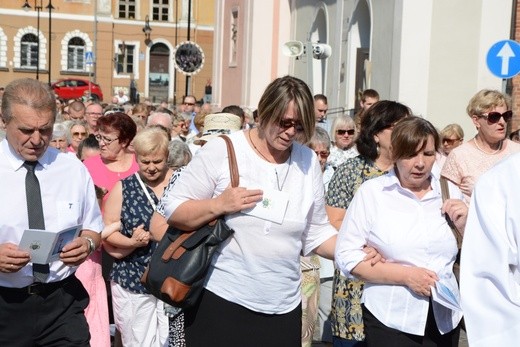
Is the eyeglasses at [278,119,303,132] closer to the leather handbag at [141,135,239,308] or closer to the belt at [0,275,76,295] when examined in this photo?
the leather handbag at [141,135,239,308]

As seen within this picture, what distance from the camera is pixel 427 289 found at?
15.9 feet

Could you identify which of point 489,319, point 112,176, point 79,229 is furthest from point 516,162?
point 112,176

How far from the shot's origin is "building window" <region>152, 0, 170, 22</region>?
72.2 metres

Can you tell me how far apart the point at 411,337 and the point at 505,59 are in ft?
34.7

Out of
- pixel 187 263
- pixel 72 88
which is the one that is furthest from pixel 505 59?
pixel 72 88

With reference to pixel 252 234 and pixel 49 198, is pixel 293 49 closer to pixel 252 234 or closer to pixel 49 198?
pixel 49 198

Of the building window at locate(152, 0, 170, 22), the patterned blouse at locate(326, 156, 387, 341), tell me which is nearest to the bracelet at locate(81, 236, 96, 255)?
the patterned blouse at locate(326, 156, 387, 341)

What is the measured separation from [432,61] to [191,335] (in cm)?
1510

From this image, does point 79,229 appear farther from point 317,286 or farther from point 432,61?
point 432,61

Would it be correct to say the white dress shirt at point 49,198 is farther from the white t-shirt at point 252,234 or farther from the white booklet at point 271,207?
the white booklet at point 271,207

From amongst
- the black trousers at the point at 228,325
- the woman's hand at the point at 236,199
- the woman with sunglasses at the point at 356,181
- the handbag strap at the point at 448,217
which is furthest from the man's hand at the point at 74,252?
the handbag strap at the point at 448,217

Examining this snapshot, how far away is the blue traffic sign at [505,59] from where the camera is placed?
48.2ft

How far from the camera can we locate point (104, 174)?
7.92m

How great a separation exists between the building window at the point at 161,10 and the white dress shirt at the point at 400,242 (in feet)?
225
